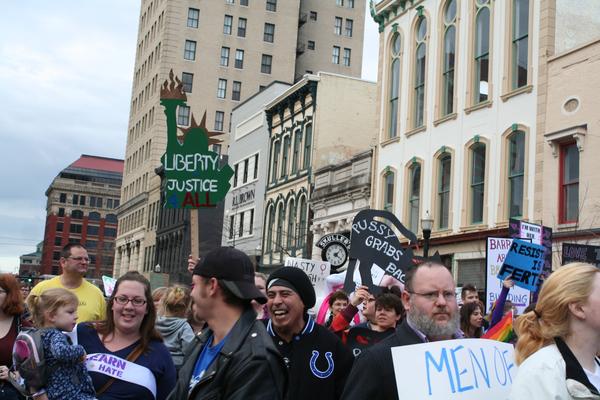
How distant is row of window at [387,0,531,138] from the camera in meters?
23.6

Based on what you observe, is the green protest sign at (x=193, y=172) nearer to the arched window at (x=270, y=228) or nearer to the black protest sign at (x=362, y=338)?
the black protest sign at (x=362, y=338)

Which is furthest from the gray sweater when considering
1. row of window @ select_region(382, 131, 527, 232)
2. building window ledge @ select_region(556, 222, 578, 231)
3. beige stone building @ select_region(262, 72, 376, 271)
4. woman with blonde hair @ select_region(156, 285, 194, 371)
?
beige stone building @ select_region(262, 72, 376, 271)

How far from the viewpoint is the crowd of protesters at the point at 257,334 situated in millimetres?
3342

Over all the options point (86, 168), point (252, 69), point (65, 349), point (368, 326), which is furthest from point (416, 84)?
point (86, 168)

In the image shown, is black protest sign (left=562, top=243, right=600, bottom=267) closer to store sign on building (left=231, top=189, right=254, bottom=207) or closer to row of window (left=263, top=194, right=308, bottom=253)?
row of window (left=263, top=194, right=308, bottom=253)

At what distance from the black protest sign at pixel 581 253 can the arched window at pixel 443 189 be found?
1072 centimetres

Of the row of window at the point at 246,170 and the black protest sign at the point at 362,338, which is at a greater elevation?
the row of window at the point at 246,170

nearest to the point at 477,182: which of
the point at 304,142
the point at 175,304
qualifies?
the point at 304,142

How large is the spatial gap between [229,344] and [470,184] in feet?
72.6

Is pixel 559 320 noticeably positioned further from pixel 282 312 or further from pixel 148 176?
pixel 148 176

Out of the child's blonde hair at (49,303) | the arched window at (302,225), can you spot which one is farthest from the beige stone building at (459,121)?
the child's blonde hair at (49,303)

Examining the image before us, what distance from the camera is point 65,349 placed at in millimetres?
5137

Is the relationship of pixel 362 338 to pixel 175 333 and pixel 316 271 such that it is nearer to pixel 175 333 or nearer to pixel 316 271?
pixel 175 333

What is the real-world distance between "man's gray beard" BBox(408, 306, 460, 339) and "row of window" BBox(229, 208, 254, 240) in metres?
38.7
